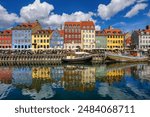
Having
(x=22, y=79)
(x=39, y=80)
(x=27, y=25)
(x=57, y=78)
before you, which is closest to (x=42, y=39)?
(x=27, y=25)

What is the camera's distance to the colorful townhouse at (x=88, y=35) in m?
65.2

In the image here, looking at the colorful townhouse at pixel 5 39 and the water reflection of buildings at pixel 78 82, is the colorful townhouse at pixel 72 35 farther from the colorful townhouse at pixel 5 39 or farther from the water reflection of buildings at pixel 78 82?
the water reflection of buildings at pixel 78 82

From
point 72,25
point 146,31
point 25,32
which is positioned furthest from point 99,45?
point 25,32

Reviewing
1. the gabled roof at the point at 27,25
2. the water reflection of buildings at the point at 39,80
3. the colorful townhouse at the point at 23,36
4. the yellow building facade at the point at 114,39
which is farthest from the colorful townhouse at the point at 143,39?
the water reflection of buildings at the point at 39,80

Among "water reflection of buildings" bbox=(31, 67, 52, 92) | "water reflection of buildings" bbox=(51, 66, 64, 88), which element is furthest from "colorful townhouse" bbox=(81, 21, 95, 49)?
"water reflection of buildings" bbox=(31, 67, 52, 92)

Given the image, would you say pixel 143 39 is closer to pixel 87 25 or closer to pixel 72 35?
pixel 87 25

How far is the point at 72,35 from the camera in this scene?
2542 inches

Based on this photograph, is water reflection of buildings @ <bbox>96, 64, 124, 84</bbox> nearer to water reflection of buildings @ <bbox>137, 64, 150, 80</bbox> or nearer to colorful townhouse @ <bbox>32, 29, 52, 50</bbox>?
water reflection of buildings @ <bbox>137, 64, 150, 80</bbox>

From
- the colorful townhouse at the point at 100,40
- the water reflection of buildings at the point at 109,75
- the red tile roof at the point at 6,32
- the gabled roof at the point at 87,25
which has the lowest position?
the water reflection of buildings at the point at 109,75

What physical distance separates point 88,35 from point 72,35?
415 cm

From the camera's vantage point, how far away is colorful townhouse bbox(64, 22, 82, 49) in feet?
210

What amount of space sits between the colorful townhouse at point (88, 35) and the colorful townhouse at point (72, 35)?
3.51ft

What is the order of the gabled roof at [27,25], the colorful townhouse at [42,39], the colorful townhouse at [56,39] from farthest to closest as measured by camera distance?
the gabled roof at [27,25] < the colorful townhouse at [42,39] < the colorful townhouse at [56,39]

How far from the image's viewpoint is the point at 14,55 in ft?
163
